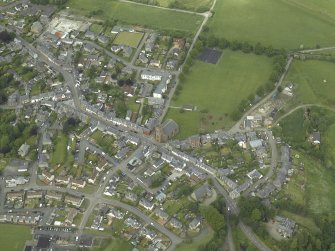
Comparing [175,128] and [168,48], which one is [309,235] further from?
[168,48]

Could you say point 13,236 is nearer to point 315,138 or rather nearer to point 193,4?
point 315,138

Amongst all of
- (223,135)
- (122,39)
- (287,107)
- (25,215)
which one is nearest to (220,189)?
(223,135)

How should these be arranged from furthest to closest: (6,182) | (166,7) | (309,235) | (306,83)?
(166,7) → (306,83) → (6,182) → (309,235)

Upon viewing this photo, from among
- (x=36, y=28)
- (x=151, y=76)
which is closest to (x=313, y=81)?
(x=151, y=76)

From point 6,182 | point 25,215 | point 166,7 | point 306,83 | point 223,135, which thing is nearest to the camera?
point 25,215

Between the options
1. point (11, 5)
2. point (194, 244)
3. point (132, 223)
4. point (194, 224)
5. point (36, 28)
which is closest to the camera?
point (194, 244)

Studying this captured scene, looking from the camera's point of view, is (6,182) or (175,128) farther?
(175,128)
